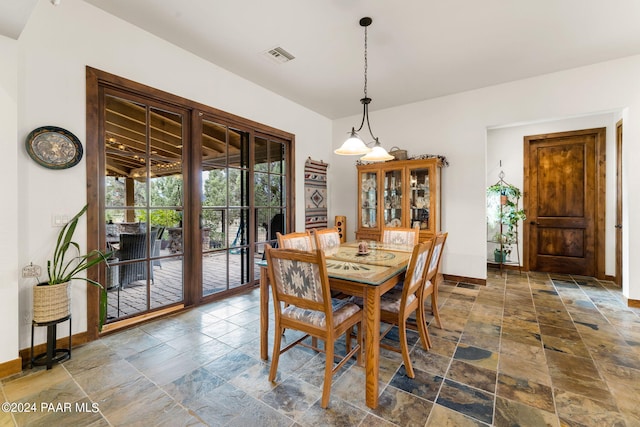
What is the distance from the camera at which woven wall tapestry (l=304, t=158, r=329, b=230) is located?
4871 mm

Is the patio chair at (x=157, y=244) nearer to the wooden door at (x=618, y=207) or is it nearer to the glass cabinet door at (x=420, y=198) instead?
the glass cabinet door at (x=420, y=198)

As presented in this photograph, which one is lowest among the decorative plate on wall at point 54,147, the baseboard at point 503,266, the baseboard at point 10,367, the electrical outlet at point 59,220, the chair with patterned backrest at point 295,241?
the baseboard at point 10,367

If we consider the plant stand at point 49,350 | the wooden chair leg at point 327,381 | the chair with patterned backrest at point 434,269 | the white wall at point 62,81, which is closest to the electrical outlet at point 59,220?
the white wall at point 62,81

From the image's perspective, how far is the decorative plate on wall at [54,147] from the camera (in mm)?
2135

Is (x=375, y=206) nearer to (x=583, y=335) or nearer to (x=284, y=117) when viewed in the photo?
(x=284, y=117)

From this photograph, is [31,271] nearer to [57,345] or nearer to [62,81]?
[57,345]

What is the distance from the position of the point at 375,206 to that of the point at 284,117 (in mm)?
2080

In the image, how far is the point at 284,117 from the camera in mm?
4438

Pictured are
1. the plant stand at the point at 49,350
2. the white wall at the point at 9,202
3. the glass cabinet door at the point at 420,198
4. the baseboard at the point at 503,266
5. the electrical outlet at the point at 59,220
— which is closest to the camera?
the white wall at the point at 9,202

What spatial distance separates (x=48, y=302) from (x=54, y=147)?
119cm

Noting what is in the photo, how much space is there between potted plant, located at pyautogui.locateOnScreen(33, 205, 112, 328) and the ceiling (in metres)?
1.49

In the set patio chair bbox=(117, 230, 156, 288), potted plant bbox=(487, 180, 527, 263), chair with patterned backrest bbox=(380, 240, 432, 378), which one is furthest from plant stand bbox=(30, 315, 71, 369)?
potted plant bbox=(487, 180, 527, 263)

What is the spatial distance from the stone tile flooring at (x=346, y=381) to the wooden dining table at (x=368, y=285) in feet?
0.62

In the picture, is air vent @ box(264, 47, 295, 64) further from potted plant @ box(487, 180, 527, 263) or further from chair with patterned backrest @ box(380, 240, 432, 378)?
potted plant @ box(487, 180, 527, 263)
